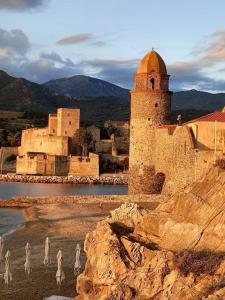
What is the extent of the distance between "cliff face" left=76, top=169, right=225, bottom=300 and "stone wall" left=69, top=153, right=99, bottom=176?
156 ft

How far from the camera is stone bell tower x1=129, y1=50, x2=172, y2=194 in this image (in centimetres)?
3241

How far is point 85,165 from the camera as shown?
198ft

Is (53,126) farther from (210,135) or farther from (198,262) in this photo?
(198,262)

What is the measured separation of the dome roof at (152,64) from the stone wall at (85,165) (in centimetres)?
2729

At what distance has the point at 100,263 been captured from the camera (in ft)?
36.8

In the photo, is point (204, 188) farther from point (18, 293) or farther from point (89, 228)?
point (89, 228)

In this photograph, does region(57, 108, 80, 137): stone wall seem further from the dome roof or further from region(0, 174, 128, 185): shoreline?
the dome roof

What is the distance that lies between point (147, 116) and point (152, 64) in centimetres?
274

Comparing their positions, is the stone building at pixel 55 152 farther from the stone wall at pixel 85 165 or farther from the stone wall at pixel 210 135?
the stone wall at pixel 210 135

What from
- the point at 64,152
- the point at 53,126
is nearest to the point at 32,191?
the point at 64,152

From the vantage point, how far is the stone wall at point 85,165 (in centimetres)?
6003

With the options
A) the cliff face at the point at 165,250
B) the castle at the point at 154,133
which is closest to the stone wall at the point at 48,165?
the castle at the point at 154,133

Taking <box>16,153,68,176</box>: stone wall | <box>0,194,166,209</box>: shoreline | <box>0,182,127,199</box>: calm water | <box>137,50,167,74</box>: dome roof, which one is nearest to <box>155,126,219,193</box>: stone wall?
<box>0,194,166,209</box>: shoreline

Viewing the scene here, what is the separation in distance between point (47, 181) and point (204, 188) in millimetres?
45562
